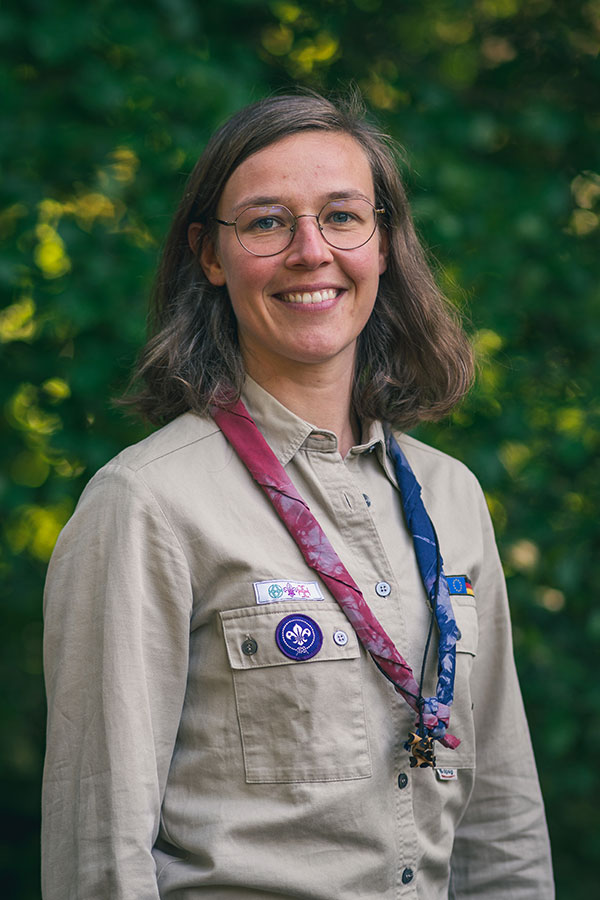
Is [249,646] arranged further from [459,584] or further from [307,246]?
[307,246]

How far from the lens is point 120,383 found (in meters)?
2.83

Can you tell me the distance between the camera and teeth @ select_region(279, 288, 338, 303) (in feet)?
6.08

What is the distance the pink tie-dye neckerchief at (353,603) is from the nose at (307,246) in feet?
1.20

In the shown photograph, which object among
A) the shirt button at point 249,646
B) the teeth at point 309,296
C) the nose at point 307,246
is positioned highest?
the nose at point 307,246

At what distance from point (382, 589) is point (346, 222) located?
0.69 metres

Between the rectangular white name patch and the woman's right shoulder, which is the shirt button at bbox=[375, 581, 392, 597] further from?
the woman's right shoulder

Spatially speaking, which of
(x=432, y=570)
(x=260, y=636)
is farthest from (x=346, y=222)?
(x=260, y=636)

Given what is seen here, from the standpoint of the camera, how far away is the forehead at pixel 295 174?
5.99ft

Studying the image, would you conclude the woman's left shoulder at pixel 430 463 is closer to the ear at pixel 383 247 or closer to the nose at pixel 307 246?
the ear at pixel 383 247

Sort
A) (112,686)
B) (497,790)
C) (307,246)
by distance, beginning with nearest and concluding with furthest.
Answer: (112,686) → (307,246) → (497,790)

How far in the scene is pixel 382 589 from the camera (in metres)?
1.84

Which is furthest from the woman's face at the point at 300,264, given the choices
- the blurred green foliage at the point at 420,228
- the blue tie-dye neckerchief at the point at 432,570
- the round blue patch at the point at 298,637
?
the blurred green foliage at the point at 420,228

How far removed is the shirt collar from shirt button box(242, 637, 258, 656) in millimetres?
368

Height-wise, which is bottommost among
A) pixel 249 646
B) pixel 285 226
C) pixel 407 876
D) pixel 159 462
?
pixel 407 876
